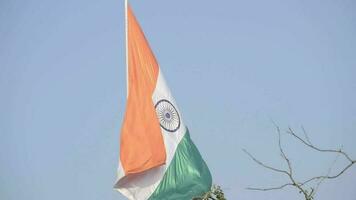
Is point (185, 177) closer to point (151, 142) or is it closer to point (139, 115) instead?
point (151, 142)

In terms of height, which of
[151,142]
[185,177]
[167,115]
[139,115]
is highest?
[167,115]

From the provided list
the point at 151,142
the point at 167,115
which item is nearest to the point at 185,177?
the point at 151,142

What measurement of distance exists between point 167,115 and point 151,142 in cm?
125

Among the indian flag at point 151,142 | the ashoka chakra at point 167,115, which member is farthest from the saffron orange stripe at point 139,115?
the ashoka chakra at point 167,115

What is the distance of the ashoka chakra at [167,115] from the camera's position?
14.6 meters

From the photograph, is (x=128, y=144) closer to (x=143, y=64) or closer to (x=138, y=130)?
(x=138, y=130)

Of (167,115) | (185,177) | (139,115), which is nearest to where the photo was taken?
(139,115)

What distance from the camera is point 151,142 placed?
547 inches

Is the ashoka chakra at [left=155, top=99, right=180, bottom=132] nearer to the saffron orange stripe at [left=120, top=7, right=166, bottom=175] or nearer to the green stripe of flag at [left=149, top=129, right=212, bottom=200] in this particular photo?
the saffron orange stripe at [left=120, top=7, right=166, bottom=175]

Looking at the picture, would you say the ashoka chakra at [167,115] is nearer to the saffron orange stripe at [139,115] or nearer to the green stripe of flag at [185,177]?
the saffron orange stripe at [139,115]

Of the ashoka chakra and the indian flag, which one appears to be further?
the ashoka chakra

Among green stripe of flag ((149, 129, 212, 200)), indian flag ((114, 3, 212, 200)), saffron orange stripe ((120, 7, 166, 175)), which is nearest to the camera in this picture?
saffron orange stripe ((120, 7, 166, 175))

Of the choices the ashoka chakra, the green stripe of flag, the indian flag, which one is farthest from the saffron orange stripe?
the green stripe of flag

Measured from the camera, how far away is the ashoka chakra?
48.0 ft
